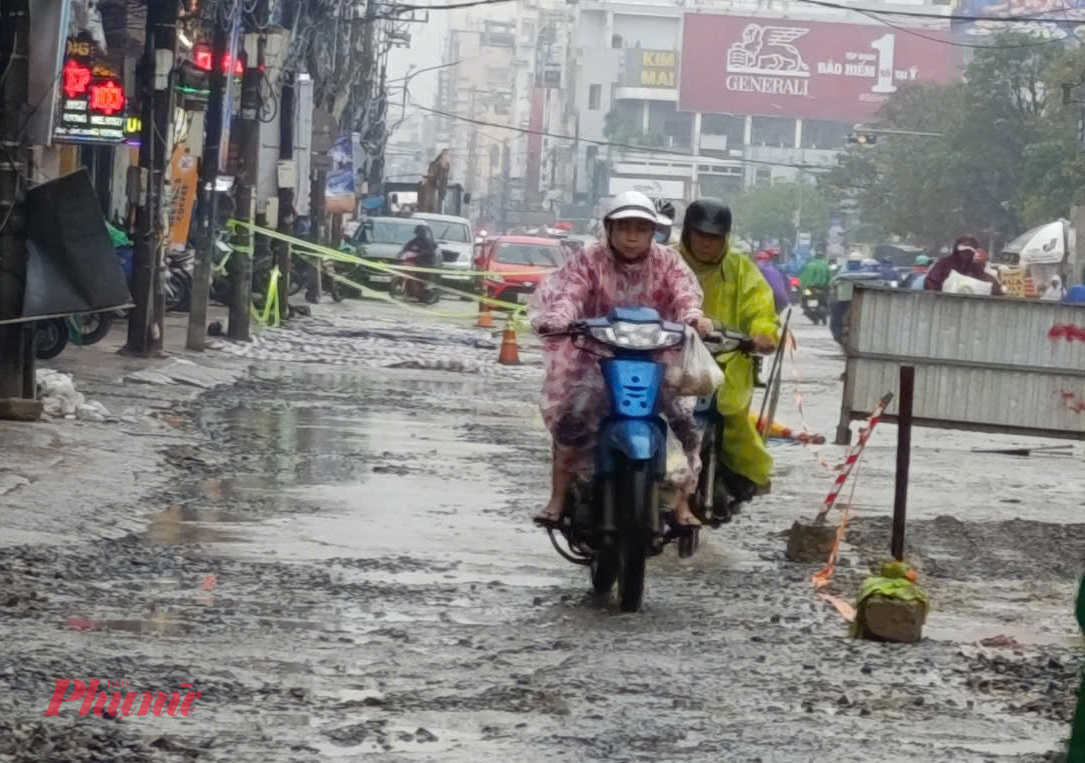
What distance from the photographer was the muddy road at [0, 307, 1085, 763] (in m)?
6.04

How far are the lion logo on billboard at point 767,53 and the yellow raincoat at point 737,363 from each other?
173573 millimetres

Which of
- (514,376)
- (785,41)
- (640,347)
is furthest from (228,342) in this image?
(785,41)

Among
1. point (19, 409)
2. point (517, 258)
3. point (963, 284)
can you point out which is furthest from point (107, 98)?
point (517, 258)

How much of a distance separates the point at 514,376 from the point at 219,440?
9.81 m

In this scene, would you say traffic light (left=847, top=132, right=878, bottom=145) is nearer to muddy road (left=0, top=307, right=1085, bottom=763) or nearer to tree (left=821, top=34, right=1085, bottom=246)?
tree (left=821, top=34, right=1085, bottom=246)

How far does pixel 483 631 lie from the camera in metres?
7.79

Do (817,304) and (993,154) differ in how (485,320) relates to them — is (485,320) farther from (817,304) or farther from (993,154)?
(993,154)

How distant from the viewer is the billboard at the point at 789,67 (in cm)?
18175

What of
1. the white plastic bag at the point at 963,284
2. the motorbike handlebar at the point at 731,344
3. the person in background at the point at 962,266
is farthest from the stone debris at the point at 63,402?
the person in background at the point at 962,266

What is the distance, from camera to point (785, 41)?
183875mm

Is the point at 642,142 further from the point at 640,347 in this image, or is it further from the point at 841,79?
the point at 640,347

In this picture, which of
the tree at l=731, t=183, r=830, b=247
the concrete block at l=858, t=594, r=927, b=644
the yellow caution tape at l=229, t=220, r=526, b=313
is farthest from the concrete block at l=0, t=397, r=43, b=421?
the tree at l=731, t=183, r=830, b=247

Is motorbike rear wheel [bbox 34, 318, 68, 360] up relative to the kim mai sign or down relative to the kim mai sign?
down

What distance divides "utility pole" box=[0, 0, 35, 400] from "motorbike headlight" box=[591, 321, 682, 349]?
6395mm
